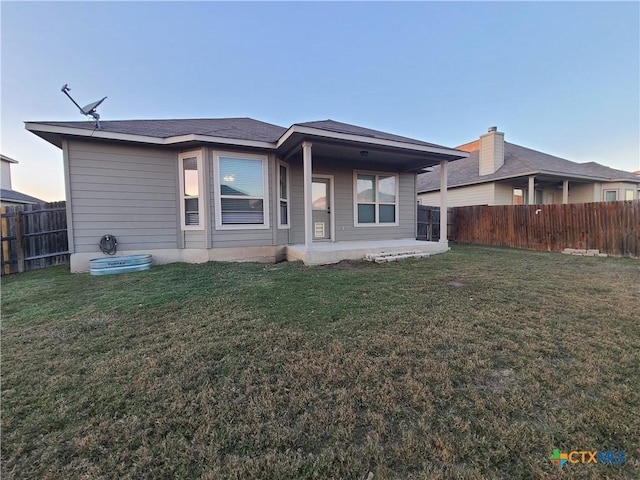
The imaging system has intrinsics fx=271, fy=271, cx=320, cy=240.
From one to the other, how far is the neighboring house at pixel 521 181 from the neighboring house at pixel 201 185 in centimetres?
718

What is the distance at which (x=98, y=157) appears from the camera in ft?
20.5

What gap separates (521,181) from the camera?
13320mm

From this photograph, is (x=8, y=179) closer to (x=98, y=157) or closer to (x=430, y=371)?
(x=98, y=157)

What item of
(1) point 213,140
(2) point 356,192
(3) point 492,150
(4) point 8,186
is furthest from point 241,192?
(4) point 8,186

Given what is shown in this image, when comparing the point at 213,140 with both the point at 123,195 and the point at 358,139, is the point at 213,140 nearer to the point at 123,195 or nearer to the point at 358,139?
the point at 123,195

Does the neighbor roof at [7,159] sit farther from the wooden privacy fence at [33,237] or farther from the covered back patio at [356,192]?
the covered back patio at [356,192]

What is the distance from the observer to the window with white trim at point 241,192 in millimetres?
6688

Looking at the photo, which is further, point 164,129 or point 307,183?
point 164,129

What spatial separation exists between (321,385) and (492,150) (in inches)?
609

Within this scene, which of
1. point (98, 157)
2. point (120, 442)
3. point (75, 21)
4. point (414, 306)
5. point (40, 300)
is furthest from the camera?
Result: point (75, 21)

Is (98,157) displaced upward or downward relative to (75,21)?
downward

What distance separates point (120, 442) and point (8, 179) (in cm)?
2537

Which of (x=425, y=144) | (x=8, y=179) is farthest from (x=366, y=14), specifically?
(x=8, y=179)

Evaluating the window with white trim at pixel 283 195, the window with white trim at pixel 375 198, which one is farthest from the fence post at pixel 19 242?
the window with white trim at pixel 375 198
